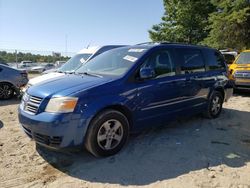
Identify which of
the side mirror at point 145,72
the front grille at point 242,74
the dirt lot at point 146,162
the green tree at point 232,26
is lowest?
the dirt lot at point 146,162

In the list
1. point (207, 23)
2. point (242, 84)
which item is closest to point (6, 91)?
point (242, 84)

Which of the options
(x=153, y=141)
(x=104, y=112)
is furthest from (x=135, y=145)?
(x=104, y=112)

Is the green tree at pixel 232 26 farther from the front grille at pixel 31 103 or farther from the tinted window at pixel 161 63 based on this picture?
the front grille at pixel 31 103

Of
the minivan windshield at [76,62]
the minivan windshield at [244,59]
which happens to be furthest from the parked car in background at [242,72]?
the minivan windshield at [76,62]

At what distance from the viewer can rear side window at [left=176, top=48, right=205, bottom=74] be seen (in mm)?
5528

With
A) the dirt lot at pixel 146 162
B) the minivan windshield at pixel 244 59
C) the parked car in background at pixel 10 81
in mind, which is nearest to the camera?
the dirt lot at pixel 146 162

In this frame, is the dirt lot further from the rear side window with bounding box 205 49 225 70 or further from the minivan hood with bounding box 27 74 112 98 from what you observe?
the rear side window with bounding box 205 49 225 70

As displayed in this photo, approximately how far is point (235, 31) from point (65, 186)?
1968cm

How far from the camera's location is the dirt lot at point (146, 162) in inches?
139

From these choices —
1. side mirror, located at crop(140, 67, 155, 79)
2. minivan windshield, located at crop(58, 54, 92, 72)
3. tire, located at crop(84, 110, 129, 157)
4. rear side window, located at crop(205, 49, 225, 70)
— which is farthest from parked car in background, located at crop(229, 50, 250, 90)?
tire, located at crop(84, 110, 129, 157)

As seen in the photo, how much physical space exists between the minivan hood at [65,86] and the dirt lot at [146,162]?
1033 millimetres

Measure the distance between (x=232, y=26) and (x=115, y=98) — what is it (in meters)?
18.4

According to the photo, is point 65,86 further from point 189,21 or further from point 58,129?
point 189,21

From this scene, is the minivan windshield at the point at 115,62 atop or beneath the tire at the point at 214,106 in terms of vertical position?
atop
